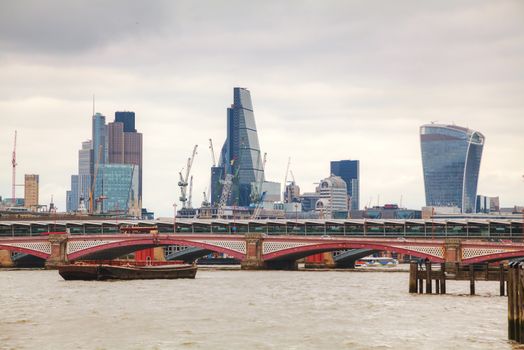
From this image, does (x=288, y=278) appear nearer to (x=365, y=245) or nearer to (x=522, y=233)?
(x=365, y=245)

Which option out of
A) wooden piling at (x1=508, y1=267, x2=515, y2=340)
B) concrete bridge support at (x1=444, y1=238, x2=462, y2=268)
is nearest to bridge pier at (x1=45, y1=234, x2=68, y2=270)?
concrete bridge support at (x1=444, y1=238, x2=462, y2=268)

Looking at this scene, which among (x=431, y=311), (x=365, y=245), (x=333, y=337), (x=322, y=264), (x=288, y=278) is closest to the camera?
(x=333, y=337)

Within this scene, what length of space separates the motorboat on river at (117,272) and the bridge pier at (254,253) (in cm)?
2777

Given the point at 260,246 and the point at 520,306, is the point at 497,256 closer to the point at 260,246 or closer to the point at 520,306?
the point at 260,246

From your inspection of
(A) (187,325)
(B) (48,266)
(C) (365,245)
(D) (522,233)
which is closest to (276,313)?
(A) (187,325)

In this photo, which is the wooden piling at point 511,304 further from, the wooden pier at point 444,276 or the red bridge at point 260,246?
the red bridge at point 260,246

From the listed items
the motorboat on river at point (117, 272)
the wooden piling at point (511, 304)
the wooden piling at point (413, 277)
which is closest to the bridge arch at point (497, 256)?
the wooden piling at point (413, 277)

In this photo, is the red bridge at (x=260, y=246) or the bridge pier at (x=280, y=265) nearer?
the red bridge at (x=260, y=246)

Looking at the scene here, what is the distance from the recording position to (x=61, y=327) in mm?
71750

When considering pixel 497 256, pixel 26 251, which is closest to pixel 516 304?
pixel 497 256

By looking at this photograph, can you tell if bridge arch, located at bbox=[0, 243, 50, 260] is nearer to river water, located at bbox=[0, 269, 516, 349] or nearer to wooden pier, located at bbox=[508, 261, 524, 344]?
river water, located at bbox=[0, 269, 516, 349]

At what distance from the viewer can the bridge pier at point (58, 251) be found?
534 feet

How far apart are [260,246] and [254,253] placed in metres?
1.41

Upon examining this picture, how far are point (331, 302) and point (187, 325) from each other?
22283 millimetres
